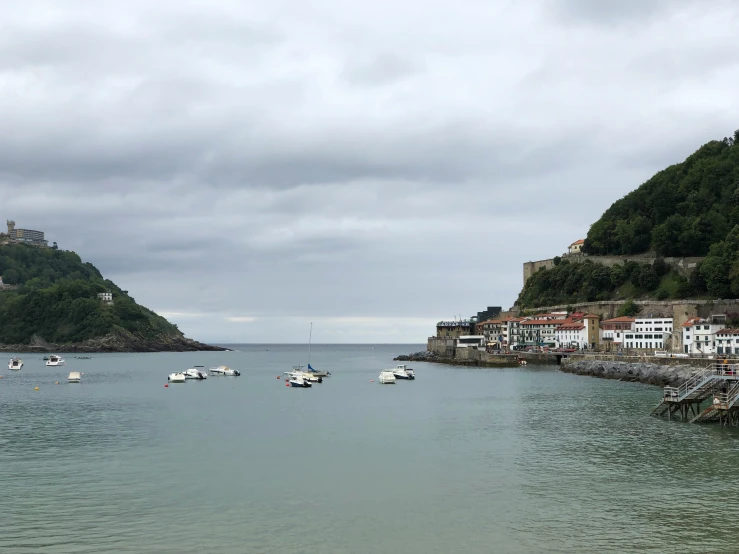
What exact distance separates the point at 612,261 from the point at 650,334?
30580 millimetres

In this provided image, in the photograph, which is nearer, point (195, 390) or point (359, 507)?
point (359, 507)

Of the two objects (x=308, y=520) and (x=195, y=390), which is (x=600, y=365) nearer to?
(x=195, y=390)

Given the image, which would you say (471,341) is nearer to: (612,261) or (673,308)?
(612,261)

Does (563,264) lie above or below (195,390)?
above

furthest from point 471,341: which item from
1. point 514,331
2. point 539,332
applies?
point 539,332

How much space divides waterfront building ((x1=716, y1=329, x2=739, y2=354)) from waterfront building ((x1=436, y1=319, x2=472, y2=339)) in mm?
66484

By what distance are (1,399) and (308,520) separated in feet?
181

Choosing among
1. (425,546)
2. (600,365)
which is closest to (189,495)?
(425,546)

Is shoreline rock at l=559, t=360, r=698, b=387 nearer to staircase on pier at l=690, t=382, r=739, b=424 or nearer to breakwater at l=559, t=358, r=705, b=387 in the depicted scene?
breakwater at l=559, t=358, r=705, b=387

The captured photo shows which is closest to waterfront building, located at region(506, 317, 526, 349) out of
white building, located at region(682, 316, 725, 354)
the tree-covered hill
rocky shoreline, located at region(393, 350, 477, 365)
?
rocky shoreline, located at region(393, 350, 477, 365)

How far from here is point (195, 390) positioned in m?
78.4

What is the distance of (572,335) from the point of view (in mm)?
129750

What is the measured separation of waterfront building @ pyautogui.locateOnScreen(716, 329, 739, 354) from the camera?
96.9 metres

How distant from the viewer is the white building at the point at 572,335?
12719 centimetres
